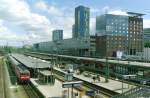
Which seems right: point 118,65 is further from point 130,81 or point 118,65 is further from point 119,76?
point 130,81

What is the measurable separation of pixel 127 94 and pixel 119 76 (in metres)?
34.8

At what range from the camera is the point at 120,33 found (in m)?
150

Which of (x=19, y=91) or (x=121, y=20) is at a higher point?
(x=121, y=20)

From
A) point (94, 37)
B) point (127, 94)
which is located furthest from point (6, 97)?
point (94, 37)

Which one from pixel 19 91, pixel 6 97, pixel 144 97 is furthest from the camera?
pixel 19 91

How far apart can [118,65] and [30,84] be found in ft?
81.3

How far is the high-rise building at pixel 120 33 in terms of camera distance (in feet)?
454

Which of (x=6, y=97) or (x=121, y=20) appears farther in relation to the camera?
(x=121, y=20)

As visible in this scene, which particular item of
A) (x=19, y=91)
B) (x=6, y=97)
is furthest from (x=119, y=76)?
(x=6, y=97)

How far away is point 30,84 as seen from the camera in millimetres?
54531

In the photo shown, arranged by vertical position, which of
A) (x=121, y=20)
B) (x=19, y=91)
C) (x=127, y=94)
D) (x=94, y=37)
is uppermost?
(x=121, y=20)

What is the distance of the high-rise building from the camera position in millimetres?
138500

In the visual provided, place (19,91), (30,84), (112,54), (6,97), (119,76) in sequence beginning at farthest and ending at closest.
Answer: (112,54) < (119,76) < (30,84) < (19,91) < (6,97)

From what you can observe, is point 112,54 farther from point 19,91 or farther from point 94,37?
point 19,91
